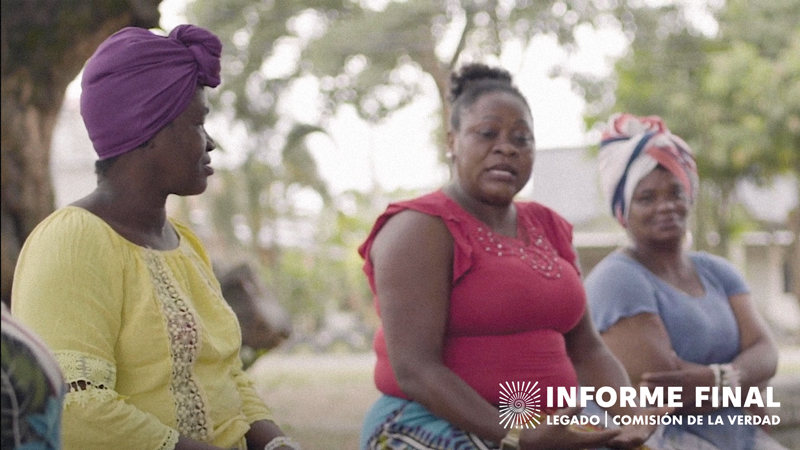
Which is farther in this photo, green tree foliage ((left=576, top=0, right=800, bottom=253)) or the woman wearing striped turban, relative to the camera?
green tree foliage ((left=576, top=0, right=800, bottom=253))

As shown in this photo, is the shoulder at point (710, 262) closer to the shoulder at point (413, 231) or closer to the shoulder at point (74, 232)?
the shoulder at point (413, 231)

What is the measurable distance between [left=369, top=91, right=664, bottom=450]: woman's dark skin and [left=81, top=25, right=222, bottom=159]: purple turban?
0.75 meters

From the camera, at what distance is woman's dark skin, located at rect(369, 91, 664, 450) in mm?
2463

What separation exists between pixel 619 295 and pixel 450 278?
3.07 feet

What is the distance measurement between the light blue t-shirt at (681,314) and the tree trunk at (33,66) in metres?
2.95

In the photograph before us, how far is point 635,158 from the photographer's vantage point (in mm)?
3523

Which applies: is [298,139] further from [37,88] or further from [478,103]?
[478,103]

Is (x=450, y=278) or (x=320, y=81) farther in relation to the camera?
(x=320, y=81)

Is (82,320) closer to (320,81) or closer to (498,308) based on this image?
(498,308)

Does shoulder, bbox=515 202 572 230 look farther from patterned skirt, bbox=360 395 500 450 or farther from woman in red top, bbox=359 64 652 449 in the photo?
patterned skirt, bbox=360 395 500 450

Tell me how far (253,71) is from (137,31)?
19.5 metres

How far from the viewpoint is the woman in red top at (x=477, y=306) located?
2.50m

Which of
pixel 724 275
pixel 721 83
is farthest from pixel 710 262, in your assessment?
pixel 721 83

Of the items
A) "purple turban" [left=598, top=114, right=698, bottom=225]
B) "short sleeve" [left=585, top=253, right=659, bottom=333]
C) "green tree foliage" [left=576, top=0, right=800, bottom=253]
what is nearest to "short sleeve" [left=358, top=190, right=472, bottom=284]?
"short sleeve" [left=585, top=253, right=659, bottom=333]
